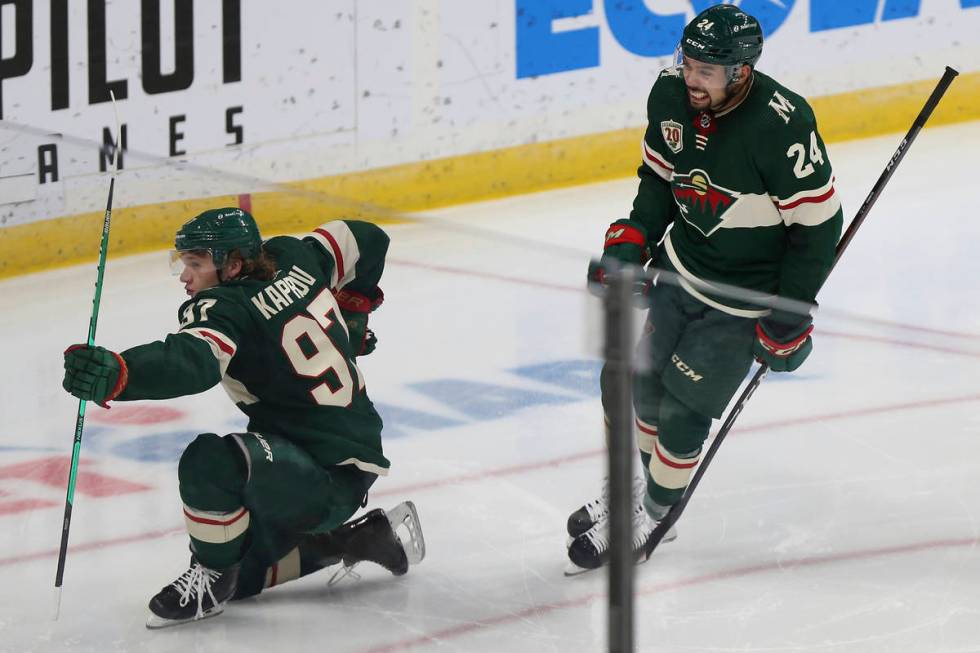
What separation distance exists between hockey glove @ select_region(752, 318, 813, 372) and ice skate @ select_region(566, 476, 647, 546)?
24 cm

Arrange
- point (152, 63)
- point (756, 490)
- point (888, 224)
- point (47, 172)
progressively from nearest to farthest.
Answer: point (756, 490), point (47, 172), point (152, 63), point (888, 224)

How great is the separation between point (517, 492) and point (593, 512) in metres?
0.76

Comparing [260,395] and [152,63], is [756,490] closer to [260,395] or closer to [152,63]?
[260,395]

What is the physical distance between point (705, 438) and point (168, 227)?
131cm

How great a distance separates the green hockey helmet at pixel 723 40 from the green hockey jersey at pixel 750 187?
0.07 meters

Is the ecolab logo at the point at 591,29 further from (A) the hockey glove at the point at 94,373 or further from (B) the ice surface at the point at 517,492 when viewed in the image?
(A) the hockey glove at the point at 94,373

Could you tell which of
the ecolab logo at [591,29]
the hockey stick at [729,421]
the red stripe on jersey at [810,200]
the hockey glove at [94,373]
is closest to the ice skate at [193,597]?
the hockey glove at [94,373]

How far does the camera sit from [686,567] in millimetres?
2672

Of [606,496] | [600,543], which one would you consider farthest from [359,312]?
[606,496]

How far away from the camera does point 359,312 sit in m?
2.99

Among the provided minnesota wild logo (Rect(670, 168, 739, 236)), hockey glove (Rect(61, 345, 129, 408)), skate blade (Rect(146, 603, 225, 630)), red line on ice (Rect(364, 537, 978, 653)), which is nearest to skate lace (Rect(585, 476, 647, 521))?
red line on ice (Rect(364, 537, 978, 653))

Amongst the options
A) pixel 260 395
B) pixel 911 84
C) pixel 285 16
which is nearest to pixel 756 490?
pixel 260 395

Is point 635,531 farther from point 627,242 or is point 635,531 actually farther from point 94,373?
point 627,242

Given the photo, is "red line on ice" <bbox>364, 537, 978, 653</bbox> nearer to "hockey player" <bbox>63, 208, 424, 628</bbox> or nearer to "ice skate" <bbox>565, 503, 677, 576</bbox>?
"ice skate" <bbox>565, 503, 677, 576</bbox>
